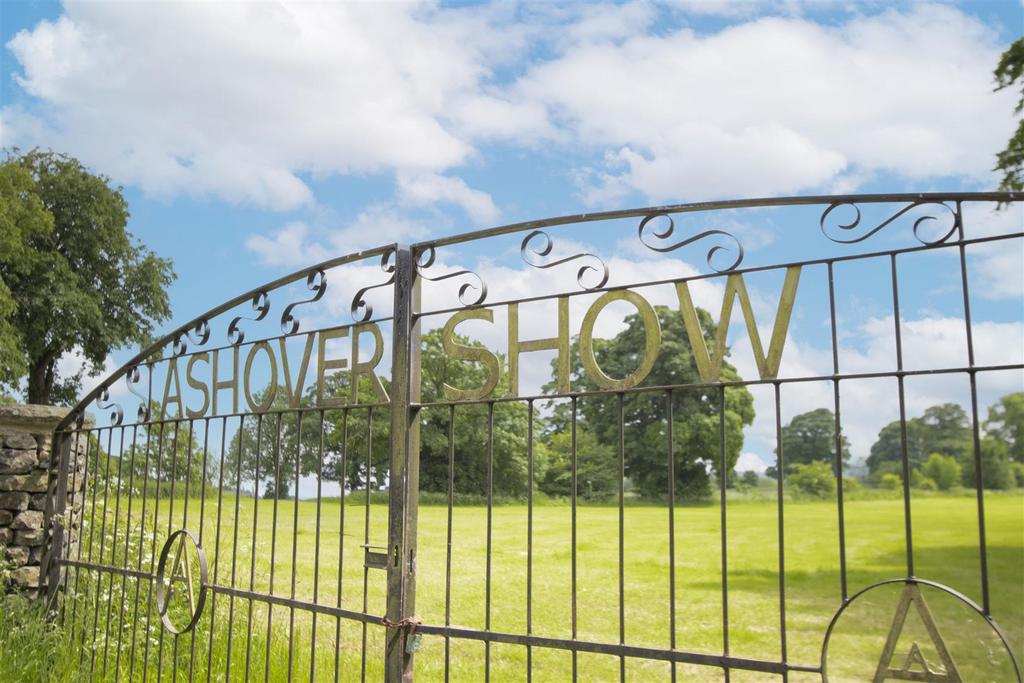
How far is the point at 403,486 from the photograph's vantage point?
319cm

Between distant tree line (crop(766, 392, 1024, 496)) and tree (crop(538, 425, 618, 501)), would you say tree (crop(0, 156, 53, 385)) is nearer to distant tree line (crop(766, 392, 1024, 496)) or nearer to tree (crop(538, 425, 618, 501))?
tree (crop(538, 425, 618, 501))

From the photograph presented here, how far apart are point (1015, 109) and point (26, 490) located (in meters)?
8.56

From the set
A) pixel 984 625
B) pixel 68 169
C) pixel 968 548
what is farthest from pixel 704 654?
pixel 68 169

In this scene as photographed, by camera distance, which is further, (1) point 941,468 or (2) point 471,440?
(2) point 471,440

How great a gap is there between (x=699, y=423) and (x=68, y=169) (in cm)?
1927

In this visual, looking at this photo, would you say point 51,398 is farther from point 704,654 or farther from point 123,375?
point 704,654


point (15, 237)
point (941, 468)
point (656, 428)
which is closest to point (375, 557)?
point (941, 468)

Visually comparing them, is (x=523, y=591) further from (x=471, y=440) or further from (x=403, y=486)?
(x=403, y=486)

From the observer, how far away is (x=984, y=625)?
2.27m

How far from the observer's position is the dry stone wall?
17.8 ft

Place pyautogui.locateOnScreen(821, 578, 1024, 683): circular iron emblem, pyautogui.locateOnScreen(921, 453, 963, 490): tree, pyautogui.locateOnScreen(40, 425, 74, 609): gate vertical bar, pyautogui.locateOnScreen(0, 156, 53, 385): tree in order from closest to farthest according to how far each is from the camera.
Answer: pyautogui.locateOnScreen(821, 578, 1024, 683): circular iron emblem → pyautogui.locateOnScreen(40, 425, 74, 609): gate vertical bar → pyautogui.locateOnScreen(921, 453, 963, 490): tree → pyautogui.locateOnScreen(0, 156, 53, 385): tree

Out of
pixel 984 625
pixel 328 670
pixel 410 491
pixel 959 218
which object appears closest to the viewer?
pixel 984 625

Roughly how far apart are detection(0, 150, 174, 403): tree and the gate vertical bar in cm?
1601

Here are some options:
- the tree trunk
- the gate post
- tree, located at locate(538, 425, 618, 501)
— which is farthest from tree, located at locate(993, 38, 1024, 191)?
the tree trunk
